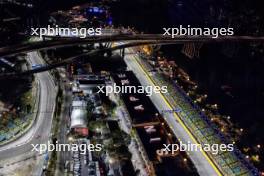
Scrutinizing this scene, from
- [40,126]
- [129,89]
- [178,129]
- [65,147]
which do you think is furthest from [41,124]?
[178,129]

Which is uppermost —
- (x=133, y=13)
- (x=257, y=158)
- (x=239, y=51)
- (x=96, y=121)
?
(x=133, y=13)

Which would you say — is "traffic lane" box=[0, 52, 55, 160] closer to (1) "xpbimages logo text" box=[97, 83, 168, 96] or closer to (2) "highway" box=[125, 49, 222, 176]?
(1) "xpbimages logo text" box=[97, 83, 168, 96]

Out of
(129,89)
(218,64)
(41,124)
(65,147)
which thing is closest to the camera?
(65,147)

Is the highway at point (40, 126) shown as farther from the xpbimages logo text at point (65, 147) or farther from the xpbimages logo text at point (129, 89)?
the xpbimages logo text at point (129, 89)

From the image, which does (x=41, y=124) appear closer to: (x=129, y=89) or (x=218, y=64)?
(x=129, y=89)

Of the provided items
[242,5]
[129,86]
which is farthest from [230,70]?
[242,5]

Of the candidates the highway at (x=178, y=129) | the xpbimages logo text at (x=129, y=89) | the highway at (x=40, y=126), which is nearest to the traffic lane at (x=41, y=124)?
the highway at (x=40, y=126)

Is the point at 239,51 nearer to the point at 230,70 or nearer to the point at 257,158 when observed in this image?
the point at 230,70
